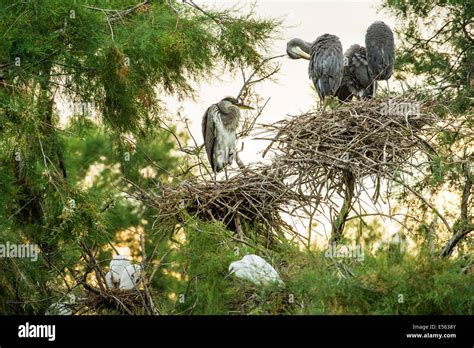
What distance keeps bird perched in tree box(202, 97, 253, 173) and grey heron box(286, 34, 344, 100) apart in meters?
0.77

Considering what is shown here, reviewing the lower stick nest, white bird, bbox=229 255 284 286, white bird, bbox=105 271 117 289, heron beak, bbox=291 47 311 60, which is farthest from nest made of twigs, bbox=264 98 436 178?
heron beak, bbox=291 47 311 60

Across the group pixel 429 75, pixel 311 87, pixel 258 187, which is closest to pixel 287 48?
pixel 311 87

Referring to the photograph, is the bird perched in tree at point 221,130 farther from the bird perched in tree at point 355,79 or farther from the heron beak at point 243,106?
the bird perched in tree at point 355,79

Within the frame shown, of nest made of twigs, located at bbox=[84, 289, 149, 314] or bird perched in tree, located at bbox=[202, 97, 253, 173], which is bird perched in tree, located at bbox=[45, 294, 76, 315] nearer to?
nest made of twigs, located at bbox=[84, 289, 149, 314]

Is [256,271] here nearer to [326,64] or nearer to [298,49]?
[326,64]

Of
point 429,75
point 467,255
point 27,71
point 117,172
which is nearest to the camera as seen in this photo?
point 467,255

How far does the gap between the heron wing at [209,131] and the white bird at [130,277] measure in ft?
5.63

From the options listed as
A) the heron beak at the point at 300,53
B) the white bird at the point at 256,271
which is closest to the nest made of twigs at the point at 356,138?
the white bird at the point at 256,271

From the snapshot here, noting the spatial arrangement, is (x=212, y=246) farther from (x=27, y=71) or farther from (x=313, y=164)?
(x=27, y=71)

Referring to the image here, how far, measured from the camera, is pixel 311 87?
1333cm

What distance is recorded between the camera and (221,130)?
12328 mm

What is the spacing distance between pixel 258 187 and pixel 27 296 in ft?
9.63

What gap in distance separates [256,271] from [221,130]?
2870mm

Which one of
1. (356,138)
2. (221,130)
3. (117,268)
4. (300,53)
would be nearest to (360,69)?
(300,53)
